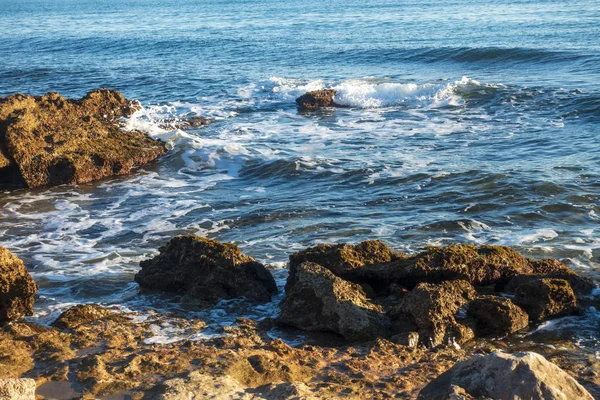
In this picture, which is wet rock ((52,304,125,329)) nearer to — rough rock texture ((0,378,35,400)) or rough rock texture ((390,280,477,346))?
rough rock texture ((0,378,35,400))

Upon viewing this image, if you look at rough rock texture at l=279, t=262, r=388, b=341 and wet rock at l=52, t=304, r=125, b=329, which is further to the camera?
wet rock at l=52, t=304, r=125, b=329

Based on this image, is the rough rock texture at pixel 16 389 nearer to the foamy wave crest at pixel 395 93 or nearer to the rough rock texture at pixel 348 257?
the rough rock texture at pixel 348 257

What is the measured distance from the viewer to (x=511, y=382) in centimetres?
476

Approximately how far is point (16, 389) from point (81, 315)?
8.08 ft

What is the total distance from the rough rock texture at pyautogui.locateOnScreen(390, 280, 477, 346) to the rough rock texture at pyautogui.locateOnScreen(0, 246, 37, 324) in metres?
3.80

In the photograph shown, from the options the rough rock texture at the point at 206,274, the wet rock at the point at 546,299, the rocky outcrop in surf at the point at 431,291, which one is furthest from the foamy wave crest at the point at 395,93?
the wet rock at the point at 546,299

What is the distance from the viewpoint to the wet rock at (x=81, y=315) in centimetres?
722

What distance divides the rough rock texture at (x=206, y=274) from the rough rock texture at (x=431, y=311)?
5.60 ft

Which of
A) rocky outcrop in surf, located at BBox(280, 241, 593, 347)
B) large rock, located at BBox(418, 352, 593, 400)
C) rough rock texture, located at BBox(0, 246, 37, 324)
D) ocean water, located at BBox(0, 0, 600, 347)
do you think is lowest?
ocean water, located at BBox(0, 0, 600, 347)

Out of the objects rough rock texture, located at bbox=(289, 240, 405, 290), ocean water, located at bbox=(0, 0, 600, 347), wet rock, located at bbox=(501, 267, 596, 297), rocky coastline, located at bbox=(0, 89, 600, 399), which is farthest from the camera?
ocean water, located at bbox=(0, 0, 600, 347)

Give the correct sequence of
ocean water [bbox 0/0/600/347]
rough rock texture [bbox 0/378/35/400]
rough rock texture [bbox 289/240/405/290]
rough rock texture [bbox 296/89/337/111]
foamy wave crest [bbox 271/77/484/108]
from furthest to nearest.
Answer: foamy wave crest [bbox 271/77/484/108] → rough rock texture [bbox 296/89/337/111] → ocean water [bbox 0/0/600/347] → rough rock texture [bbox 289/240/405/290] → rough rock texture [bbox 0/378/35/400]

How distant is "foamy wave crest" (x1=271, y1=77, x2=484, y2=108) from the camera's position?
2128 centimetres

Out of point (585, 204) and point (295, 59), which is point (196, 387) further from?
point (295, 59)

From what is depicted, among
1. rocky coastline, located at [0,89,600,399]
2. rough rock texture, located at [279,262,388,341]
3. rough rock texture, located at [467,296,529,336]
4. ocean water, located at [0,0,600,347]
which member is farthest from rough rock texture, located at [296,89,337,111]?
rough rock texture, located at [467,296,529,336]
